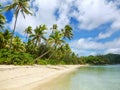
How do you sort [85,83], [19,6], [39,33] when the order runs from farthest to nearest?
[39,33] → [19,6] → [85,83]

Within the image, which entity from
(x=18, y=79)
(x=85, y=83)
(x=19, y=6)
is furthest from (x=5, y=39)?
(x=85, y=83)

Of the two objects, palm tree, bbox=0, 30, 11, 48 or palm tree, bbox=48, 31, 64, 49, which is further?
palm tree, bbox=48, 31, 64, 49

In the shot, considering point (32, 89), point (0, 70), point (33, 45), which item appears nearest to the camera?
point (32, 89)

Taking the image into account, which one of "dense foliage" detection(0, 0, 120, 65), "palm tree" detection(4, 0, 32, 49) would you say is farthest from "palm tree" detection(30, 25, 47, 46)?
"palm tree" detection(4, 0, 32, 49)

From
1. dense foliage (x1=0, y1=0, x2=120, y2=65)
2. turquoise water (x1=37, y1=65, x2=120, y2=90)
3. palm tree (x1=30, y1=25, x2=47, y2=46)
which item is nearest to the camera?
turquoise water (x1=37, y1=65, x2=120, y2=90)

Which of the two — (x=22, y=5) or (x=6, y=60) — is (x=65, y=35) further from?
(x=6, y=60)

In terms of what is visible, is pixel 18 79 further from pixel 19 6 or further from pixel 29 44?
pixel 29 44

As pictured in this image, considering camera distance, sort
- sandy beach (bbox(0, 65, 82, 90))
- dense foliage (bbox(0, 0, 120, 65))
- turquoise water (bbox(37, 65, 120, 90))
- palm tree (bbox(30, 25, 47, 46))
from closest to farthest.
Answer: sandy beach (bbox(0, 65, 82, 90)) → turquoise water (bbox(37, 65, 120, 90)) → dense foliage (bbox(0, 0, 120, 65)) → palm tree (bbox(30, 25, 47, 46))

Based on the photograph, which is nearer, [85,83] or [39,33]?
[85,83]

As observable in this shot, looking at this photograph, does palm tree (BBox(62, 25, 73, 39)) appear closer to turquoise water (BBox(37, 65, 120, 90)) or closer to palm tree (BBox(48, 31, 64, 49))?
palm tree (BBox(48, 31, 64, 49))

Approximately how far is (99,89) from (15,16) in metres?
22.7

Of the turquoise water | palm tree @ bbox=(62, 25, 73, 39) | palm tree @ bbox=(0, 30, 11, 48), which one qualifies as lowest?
the turquoise water

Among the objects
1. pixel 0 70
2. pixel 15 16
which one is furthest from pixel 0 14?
pixel 0 70

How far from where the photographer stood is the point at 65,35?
56.3 meters
